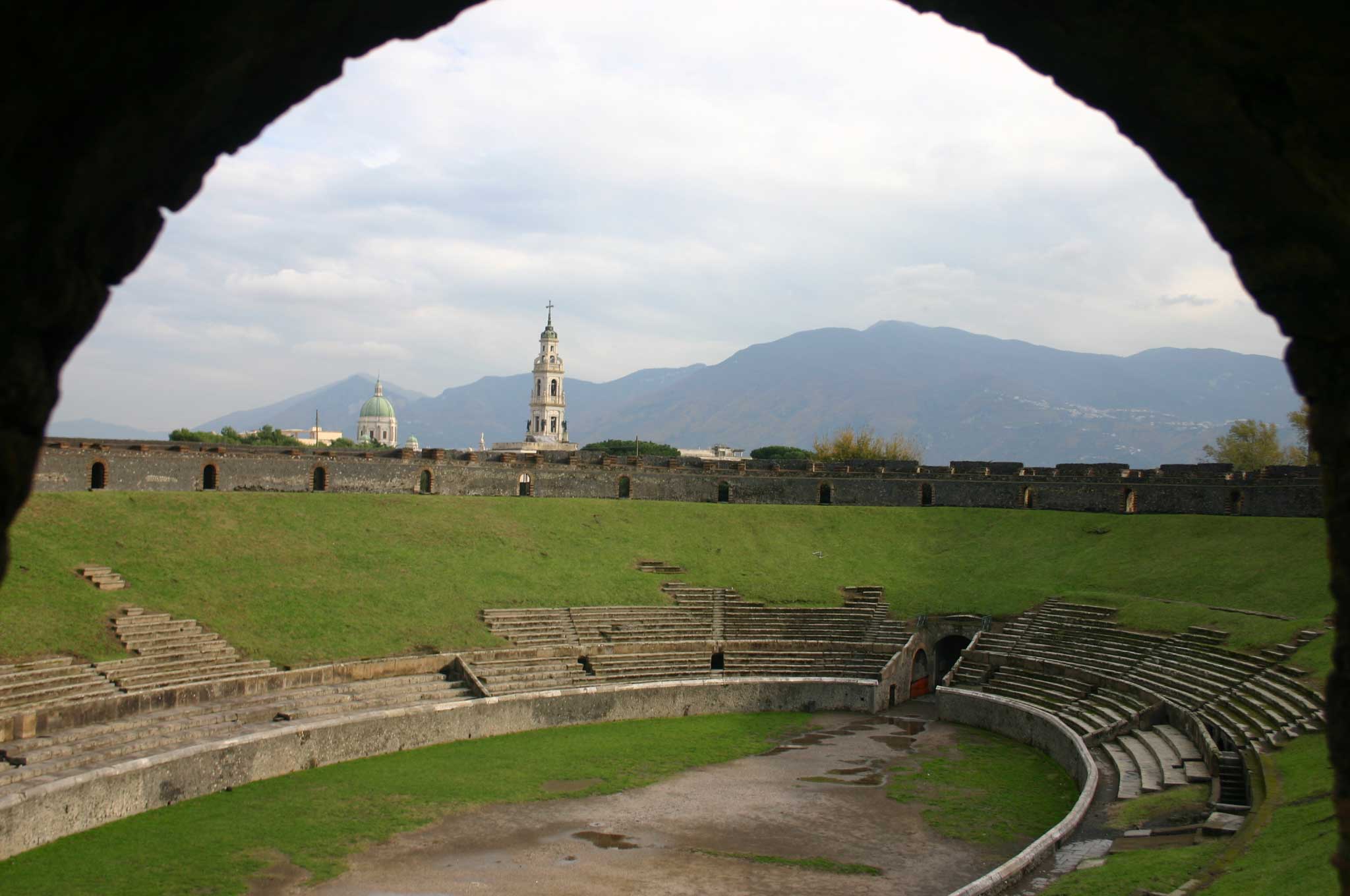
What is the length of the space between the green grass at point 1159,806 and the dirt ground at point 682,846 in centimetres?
270

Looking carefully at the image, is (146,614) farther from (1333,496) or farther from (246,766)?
(1333,496)

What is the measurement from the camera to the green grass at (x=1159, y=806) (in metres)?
18.7

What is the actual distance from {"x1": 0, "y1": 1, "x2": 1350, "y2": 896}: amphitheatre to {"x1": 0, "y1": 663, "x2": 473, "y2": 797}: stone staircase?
109 mm

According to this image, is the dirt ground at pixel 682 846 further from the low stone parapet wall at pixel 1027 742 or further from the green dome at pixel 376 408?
the green dome at pixel 376 408

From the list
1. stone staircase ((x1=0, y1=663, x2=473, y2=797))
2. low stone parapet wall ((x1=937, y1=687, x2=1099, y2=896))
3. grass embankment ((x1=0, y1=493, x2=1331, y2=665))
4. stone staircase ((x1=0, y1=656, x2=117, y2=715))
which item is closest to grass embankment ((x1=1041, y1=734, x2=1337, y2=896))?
low stone parapet wall ((x1=937, y1=687, x2=1099, y2=896))

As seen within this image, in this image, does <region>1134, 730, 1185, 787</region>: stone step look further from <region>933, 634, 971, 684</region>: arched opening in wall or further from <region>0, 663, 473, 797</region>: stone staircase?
<region>0, 663, 473, 797</region>: stone staircase

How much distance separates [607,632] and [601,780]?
9852mm

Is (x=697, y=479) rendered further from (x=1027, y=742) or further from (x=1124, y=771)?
(x=1124, y=771)

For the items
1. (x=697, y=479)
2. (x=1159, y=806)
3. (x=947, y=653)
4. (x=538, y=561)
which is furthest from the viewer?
(x=697, y=479)

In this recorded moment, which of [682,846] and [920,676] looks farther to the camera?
[920,676]

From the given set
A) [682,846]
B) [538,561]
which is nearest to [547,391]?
[538,561]

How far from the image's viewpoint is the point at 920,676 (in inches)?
1368

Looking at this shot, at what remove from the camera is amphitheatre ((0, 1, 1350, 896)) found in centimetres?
543

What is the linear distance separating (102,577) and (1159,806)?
25.5 meters
